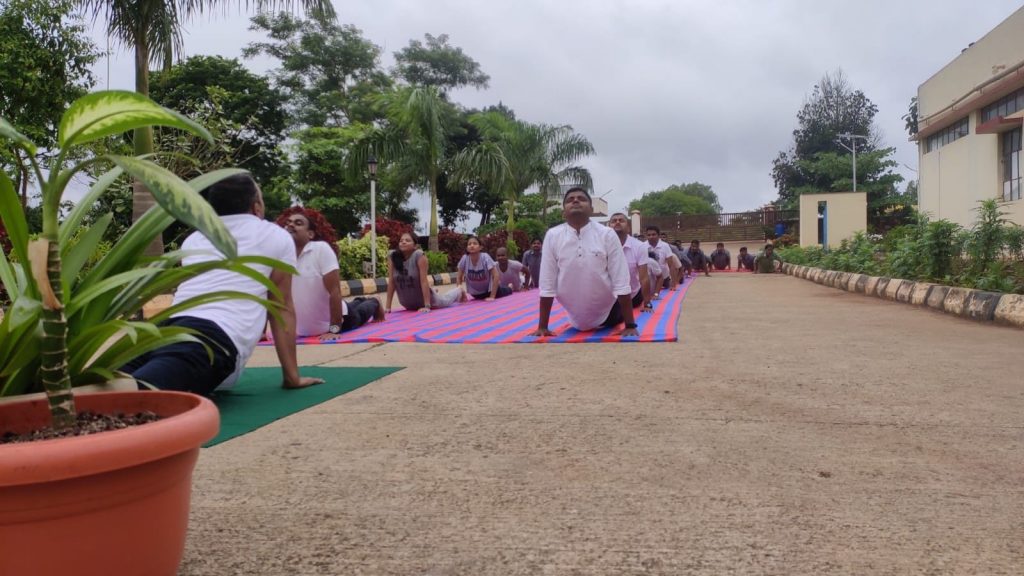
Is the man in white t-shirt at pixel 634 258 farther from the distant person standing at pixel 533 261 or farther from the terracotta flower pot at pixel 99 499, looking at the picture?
the terracotta flower pot at pixel 99 499

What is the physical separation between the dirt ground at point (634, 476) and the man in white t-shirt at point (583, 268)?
61.7 inches

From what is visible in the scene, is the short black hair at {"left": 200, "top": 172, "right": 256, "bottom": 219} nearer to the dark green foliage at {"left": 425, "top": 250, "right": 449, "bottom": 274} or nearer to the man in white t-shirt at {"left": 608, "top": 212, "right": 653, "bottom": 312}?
the man in white t-shirt at {"left": 608, "top": 212, "right": 653, "bottom": 312}

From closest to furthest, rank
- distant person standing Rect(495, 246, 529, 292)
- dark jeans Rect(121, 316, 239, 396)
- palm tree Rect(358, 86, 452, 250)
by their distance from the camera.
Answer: dark jeans Rect(121, 316, 239, 396)
distant person standing Rect(495, 246, 529, 292)
palm tree Rect(358, 86, 452, 250)

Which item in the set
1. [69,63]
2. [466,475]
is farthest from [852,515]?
[69,63]

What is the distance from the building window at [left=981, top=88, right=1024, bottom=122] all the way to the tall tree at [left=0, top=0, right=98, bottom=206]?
1991 centimetres

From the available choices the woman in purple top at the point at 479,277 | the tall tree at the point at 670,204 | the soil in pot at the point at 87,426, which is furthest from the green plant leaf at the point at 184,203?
the tall tree at the point at 670,204

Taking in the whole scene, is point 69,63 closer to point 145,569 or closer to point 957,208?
point 145,569

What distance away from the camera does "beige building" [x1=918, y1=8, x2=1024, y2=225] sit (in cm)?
1741

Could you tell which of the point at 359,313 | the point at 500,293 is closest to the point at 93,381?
the point at 359,313

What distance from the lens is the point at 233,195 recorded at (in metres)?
3.35

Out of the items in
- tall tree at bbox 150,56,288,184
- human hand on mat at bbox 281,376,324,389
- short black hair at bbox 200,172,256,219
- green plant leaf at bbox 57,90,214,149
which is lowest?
human hand on mat at bbox 281,376,324,389

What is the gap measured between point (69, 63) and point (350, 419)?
12.3 meters

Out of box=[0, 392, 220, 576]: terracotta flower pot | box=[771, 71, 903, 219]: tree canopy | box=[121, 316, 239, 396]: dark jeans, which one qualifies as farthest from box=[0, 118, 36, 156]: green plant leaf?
box=[771, 71, 903, 219]: tree canopy

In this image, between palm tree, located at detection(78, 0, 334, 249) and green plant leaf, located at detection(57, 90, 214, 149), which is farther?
palm tree, located at detection(78, 0, 334, 249)
